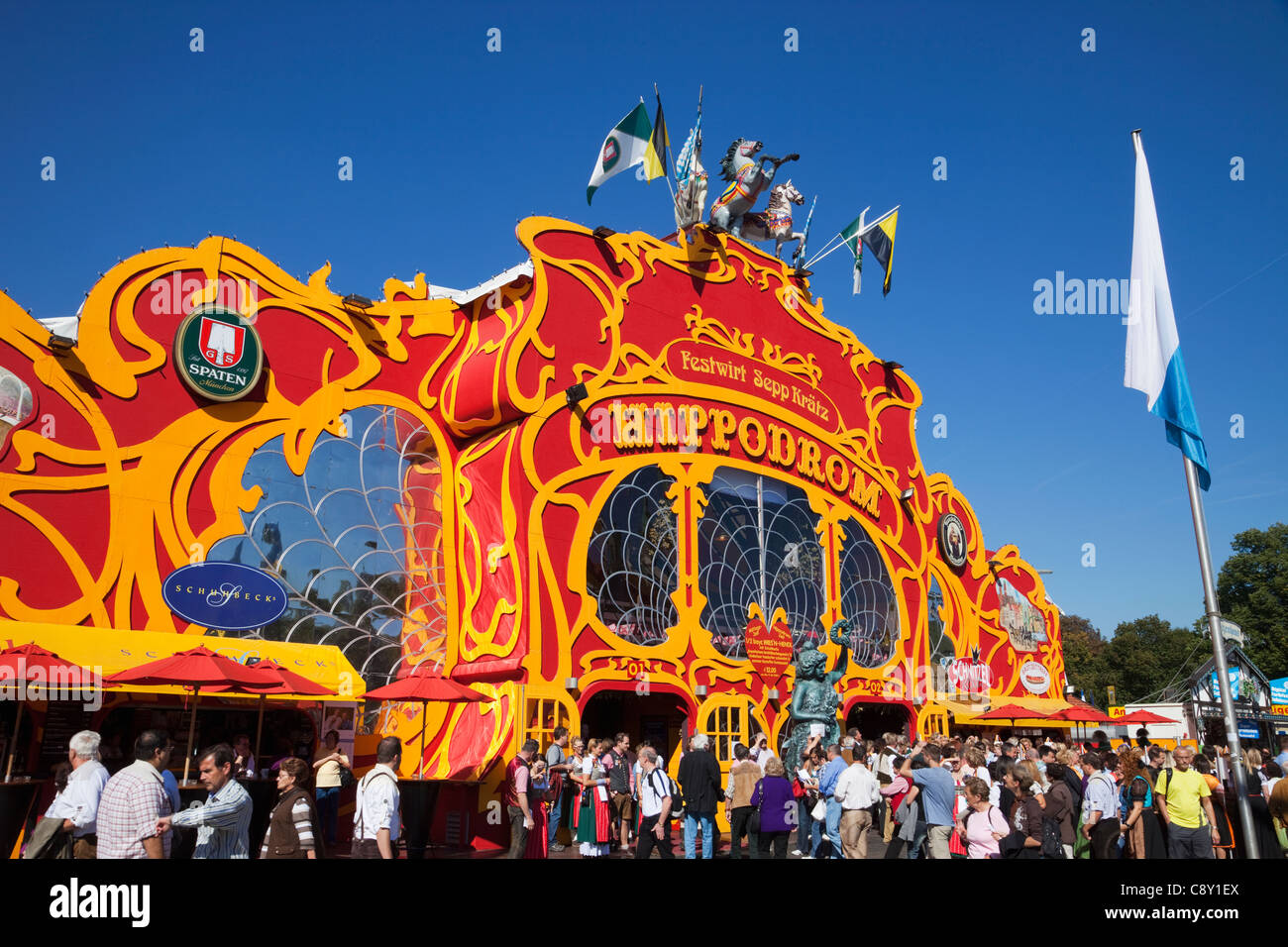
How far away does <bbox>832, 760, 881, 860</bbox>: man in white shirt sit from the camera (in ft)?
38.8

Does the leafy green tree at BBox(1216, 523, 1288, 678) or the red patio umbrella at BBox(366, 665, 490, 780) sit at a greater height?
the leafy green tree at BBox(1216, 523, 1288, 678)

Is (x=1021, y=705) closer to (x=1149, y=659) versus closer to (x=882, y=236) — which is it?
(x=882, y=236)

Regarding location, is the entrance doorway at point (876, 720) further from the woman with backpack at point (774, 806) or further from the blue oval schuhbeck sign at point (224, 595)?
the blue oval schuhbeck sign at point (224, 595)

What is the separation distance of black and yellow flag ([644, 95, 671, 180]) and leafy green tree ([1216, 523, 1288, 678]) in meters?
46.8

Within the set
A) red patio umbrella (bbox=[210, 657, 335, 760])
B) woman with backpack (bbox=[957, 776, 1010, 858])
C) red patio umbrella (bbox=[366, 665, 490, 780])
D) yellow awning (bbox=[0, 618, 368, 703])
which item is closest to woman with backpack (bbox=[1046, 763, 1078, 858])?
woman with backpack (bbox=[957, 776, 1010, 858])

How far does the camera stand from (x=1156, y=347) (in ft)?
31.5

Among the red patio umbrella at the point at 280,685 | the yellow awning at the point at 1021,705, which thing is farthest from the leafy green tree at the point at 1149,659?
the red patio umbrella at the point at 280,685

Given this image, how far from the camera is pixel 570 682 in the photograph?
59.9ft

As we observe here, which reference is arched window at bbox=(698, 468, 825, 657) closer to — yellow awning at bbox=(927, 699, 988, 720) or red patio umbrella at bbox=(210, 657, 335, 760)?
yellow awning at bbox=(927, 699, 988, 720)

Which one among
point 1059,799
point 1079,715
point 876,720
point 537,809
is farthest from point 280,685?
point 1079,715

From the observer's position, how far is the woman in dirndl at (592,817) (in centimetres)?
1360
